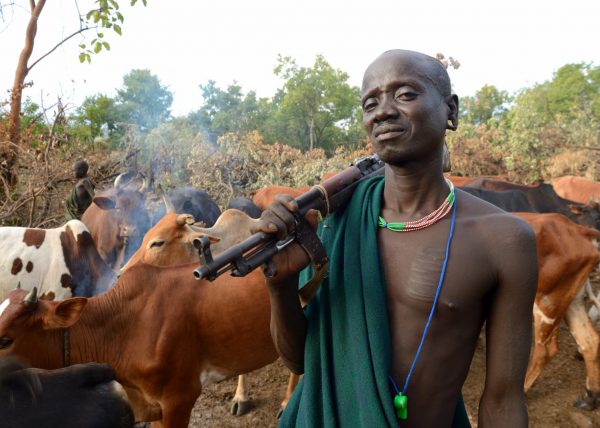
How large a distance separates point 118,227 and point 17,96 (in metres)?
3.08

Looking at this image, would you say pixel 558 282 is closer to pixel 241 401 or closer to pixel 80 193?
pixel 241 401

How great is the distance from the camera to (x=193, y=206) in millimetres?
7910

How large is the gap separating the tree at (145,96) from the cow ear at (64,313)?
40642 millimetres

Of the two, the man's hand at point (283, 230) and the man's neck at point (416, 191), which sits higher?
the man's neck at point (416, 191)

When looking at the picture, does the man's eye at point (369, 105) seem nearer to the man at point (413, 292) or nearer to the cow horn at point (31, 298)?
the man at point (413, 292)

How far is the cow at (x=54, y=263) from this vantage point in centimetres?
498

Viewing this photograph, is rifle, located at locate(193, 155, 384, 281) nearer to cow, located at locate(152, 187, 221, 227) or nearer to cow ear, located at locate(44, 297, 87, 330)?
cow ear, located at locate(44, 297, 87, 330)

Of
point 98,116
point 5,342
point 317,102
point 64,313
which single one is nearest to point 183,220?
point 64,313

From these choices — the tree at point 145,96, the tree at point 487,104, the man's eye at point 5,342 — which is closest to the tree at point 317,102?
the tree at point 487,104

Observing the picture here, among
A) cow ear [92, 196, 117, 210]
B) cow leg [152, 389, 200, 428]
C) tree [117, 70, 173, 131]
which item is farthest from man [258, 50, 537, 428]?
tree [117, 70, 173, 131]

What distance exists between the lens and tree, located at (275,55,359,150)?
1350 inches

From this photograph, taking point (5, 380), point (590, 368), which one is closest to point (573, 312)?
point (590, 368)

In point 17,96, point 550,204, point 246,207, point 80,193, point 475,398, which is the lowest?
point 475,398

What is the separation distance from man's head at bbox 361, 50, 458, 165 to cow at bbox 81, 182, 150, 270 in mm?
5949
